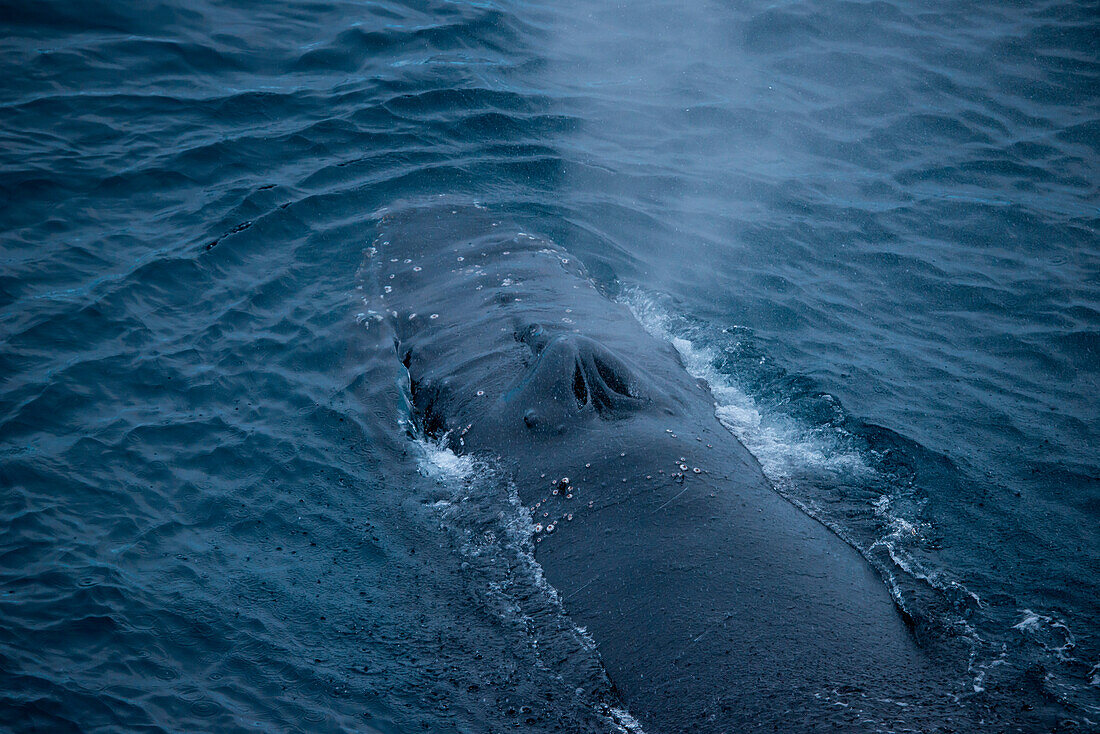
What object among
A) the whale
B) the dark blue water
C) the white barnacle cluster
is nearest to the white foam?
the dark blue water

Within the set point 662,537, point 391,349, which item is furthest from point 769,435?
point 391,349

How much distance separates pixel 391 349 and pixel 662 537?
426cm

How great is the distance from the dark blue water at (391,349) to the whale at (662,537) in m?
0.35

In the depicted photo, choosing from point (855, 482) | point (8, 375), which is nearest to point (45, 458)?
point (8, 375)

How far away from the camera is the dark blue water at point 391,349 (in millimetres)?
Answer: 5535

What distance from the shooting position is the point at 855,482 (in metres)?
7.39

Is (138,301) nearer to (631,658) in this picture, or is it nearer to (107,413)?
(107,413)

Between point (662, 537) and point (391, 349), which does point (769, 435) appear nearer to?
point (662, 537)

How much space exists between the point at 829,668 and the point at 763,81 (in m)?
14.4

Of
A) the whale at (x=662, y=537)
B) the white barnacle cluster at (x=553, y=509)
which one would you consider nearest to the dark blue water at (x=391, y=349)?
the white barnacle cluster at (x=553, y=509)

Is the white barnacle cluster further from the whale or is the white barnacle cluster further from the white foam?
the white foam

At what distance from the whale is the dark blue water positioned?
0.35m

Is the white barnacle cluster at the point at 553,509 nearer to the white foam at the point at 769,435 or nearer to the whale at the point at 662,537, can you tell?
the whale at the point at 662,537

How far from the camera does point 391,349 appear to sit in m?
8.47
